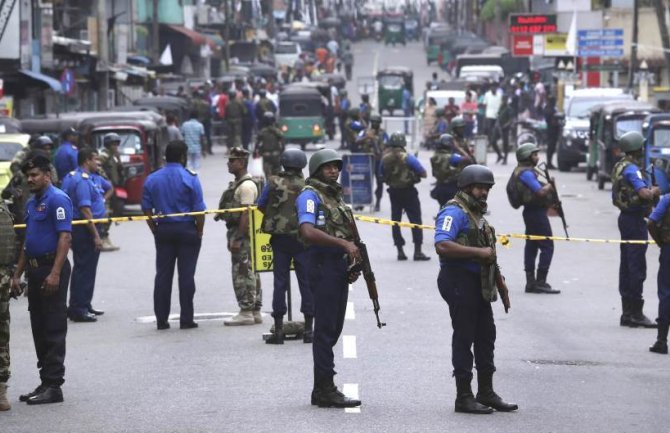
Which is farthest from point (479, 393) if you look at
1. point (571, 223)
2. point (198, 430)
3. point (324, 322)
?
point (571, 223)

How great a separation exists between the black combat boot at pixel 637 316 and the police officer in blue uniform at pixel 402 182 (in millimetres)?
5774

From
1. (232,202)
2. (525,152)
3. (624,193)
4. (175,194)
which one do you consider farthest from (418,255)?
(175,194)

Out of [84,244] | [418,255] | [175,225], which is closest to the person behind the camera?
[175,225]

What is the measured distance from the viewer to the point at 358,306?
16688 millimetres

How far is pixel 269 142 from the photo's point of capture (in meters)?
29.1

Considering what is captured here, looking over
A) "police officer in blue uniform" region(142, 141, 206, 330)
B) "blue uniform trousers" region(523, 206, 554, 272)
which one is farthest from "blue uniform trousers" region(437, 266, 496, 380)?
"blue uniform trousers" region(523, 206, 554, 272)

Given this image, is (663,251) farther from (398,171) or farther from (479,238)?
(398,171)

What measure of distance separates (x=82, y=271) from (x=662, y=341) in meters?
A: 5.82

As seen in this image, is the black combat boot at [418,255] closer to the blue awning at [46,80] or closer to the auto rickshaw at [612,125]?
the auto rickshaw at [612,125]

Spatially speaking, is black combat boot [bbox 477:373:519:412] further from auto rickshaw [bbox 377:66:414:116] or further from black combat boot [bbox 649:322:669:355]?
auto rickshaw [bbox 377:66:414:116]

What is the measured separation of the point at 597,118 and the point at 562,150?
14.7 ft

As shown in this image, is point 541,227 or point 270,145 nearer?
point 541,227

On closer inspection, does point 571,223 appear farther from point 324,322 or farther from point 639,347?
point 324,322

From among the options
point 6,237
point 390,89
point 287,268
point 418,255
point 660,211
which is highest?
point 6,237
